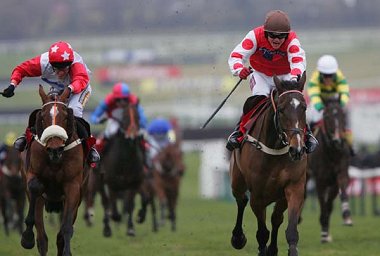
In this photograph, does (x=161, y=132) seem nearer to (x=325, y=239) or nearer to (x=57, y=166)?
(x=325, y=239)

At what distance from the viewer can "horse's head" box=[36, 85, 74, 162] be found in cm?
977

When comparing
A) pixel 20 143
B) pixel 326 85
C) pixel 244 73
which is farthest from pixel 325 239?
pixel 20 143

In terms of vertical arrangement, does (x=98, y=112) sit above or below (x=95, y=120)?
above

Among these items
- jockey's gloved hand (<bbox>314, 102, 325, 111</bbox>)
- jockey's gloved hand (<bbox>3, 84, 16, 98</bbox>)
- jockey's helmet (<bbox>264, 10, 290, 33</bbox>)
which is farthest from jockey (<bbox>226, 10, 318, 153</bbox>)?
jockey's gloved hand (<bbox>314, 102, 325, 111</bbox>)

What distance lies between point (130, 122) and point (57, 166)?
244 inches

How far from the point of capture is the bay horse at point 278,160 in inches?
364

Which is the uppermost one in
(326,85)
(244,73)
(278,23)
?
(326,85)

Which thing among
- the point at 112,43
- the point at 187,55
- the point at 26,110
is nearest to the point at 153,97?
the point at 187,55

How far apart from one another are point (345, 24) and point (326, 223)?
34.8m

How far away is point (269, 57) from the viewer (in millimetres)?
10648

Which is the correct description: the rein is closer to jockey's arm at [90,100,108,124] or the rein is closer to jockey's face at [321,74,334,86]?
jockey's face at [321,74,334,86]

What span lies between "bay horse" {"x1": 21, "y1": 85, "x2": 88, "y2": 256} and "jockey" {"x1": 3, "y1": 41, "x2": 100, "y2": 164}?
0.23 metres

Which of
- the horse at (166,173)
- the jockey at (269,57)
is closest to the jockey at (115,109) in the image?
the horse at (166,173)

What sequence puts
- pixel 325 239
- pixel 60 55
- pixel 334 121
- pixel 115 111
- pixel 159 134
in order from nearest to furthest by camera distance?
pixel 60 55 → pixel 325 239 → pixel 334 121 → pixel 115 111 → pixel 159 134
